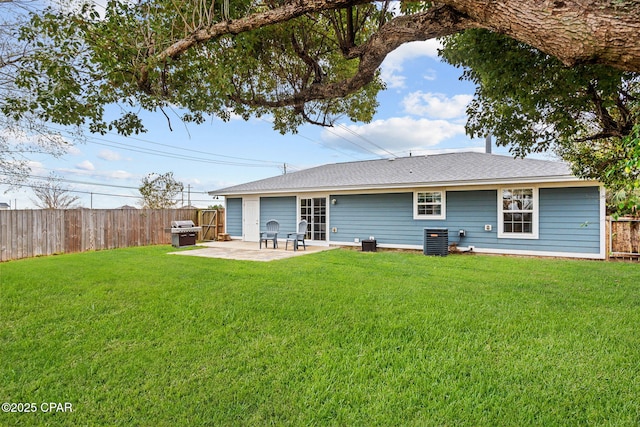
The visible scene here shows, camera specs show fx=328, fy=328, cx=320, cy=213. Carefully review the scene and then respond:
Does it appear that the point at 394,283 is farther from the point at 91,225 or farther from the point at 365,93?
the point at 91,225

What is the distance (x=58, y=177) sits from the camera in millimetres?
13828

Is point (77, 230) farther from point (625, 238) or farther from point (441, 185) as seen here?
point (625, 238)

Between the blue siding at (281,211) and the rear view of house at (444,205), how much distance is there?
4 cm

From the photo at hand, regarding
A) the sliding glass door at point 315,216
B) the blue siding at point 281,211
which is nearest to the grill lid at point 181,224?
the blue siding at point 281,211

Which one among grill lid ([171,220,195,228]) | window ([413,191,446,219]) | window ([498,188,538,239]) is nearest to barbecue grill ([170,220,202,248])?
grill lid ([171,220,195,228])

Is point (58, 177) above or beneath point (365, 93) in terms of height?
beneath

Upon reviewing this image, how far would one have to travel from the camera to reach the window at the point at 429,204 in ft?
33.3

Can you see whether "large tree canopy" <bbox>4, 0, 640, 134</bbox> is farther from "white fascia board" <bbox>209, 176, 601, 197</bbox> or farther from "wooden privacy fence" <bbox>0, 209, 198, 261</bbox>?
"wooden privacy fence" <bbox>0, 209, 198, 261</bbox>

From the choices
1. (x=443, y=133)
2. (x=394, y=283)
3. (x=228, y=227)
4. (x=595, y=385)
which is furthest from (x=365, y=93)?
(x=228, y=227)

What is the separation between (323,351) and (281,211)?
33.2 ft

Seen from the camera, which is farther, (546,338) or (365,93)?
(365,93)

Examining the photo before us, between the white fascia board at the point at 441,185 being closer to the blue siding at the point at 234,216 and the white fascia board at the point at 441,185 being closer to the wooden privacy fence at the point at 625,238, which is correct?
the blue siding at the point at 234,216

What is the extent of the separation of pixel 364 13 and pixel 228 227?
1115 centimetres

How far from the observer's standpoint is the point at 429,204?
33.9 ft
